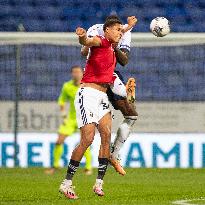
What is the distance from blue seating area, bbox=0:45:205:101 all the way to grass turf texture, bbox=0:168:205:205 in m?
1.80

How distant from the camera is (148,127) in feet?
57.7

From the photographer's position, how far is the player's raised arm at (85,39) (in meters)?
9.45

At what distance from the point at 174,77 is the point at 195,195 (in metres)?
7.59

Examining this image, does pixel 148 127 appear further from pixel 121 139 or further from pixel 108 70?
pixel 108 70

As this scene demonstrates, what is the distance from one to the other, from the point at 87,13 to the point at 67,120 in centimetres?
376

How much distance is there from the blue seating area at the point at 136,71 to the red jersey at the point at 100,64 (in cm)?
772

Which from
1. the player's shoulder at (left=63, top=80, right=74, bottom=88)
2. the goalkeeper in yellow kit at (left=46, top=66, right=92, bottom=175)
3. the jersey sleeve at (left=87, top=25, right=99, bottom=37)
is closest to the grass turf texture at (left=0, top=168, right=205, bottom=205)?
the goalkeeper in yellow kit at (left=46, top=66, right=92, bottom=175)

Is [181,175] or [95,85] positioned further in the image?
[181,175]

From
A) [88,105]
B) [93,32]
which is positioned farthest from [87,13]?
[88,105]

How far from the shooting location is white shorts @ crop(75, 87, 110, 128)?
10.2 meters

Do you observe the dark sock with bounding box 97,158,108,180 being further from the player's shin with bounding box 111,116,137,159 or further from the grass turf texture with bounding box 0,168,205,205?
A: the player's shin with bounding box 111,116,137,159

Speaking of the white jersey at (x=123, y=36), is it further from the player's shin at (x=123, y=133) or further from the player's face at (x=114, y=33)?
the player's shin at (x=123, y=133)

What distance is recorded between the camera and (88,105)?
10.2 metres

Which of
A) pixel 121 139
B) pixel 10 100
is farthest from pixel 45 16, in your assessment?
pixel 121 139
